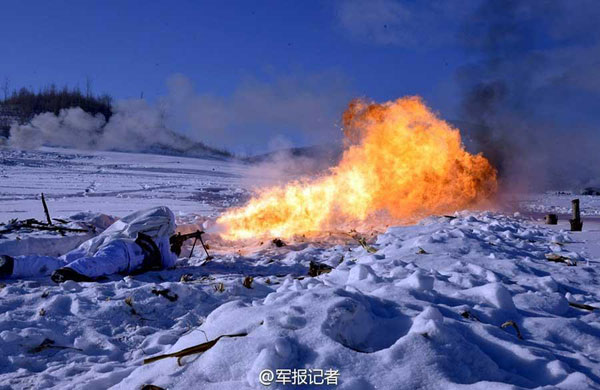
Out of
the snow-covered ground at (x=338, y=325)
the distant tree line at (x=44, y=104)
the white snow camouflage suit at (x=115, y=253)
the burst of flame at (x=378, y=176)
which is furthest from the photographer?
the distant tree line at (x=44, y=104)

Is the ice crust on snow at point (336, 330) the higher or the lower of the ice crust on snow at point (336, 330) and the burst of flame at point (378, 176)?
the lower

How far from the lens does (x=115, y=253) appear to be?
21.9 feet

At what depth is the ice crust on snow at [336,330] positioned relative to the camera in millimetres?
2799

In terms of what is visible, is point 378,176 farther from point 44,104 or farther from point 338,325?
point 44,104

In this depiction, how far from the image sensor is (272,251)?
9.09 metres

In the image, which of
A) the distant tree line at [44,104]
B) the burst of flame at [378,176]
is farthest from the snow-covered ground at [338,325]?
the distant tree line at [44,104]

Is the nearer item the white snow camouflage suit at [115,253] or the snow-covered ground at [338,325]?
the snow-covered ground at [338,325]

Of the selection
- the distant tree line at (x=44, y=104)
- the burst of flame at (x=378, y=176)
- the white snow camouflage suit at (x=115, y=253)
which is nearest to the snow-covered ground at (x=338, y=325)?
the white snow camouflage suit at (x=115, y=253)

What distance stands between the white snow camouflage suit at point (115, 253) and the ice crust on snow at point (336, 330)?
0.50 metres

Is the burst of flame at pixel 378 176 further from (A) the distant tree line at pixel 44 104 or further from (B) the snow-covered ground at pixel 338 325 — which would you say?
(A) the distant tree line at pixel 44 104

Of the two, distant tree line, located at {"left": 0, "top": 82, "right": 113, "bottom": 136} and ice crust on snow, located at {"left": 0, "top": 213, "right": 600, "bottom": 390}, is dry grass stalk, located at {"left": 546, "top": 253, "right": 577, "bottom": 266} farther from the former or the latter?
distant tree line, located at {"left": 0, "top": 82, "right": 113, "bottom": 136}

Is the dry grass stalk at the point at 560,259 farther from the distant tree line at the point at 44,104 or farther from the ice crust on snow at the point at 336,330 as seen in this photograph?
the distant tree line at the point at 44,104

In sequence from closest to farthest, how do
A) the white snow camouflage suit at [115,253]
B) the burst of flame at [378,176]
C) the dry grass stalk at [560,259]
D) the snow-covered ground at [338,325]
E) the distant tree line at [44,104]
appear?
1. the snow-covered ground at [338,325]
2. the white snow camouflage suit at [115,253]
3. the dry grass stalk at [560,259]
4. the burst of flame at [378,176]
5. the distant tree line at [44,104]

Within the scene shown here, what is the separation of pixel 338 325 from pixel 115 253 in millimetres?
4612
